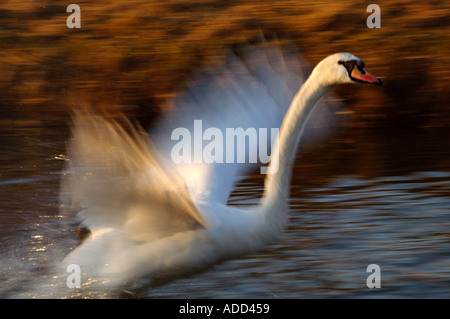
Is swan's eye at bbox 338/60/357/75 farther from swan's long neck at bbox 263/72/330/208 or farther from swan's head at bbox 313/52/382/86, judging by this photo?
swan's long neck at bbox 263/72/330/208

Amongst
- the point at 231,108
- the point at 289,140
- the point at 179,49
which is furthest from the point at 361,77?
the point at 179,49

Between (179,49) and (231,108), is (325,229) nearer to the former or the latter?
(231,108)

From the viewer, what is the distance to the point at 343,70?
6.11 meters

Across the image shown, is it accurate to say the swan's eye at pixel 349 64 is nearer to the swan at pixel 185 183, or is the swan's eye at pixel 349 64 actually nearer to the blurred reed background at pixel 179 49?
the swan at pixel 185 183

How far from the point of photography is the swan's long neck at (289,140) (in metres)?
6.18

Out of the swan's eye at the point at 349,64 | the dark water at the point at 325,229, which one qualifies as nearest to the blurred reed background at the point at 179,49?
the dark water at the point at 325,229

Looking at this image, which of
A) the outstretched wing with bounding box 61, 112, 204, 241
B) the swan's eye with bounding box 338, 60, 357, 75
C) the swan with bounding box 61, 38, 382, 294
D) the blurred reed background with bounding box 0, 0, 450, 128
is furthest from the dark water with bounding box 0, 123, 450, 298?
the blurred reed background with bounding box 0, 0, 450, 128

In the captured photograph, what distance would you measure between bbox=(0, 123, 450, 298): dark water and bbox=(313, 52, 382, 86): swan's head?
1.31 m

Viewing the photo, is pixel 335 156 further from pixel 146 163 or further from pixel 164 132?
pixel 146 163

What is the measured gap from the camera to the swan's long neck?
618 cm

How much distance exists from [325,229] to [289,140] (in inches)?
43.5

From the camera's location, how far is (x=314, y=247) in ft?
21.7
